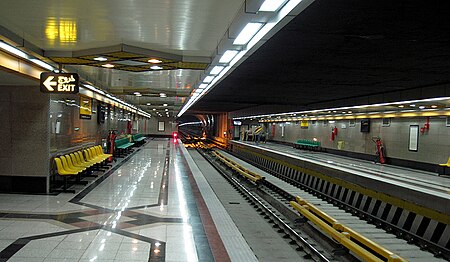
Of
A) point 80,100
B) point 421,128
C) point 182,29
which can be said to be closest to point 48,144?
point 80,100

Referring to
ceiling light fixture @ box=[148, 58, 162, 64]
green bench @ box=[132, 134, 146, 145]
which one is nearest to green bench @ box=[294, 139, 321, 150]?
green bench @ box=[132, 134, 146, 145]

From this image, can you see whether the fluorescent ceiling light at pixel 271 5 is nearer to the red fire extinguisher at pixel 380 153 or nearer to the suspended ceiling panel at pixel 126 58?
the suspended ceiling panel at pixel 126 58

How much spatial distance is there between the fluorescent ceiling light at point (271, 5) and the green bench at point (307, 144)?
86.2 feet

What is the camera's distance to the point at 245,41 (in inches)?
224

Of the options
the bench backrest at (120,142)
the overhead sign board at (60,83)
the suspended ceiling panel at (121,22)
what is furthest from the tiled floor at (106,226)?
the bench backrest at (120,142)

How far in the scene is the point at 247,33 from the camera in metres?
5.19

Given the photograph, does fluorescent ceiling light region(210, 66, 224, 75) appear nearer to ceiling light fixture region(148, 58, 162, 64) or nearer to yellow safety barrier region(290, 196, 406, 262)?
ceiling light fixture region(148, 58, 162, 64)

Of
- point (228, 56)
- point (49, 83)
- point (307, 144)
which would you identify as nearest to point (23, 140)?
point (49, 83)

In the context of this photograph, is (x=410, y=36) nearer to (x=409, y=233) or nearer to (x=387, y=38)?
(x=387, y=38)

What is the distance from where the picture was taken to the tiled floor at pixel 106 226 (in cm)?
538

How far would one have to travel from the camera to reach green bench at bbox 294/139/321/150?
29.6m

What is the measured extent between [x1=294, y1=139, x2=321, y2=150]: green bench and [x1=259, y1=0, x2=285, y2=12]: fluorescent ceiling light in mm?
26283

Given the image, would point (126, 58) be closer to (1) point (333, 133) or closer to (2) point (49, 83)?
(2) point (49, 83)

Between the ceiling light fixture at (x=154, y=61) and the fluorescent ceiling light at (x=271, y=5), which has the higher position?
→ the ceiling light fixture at (x=154, y=61)
